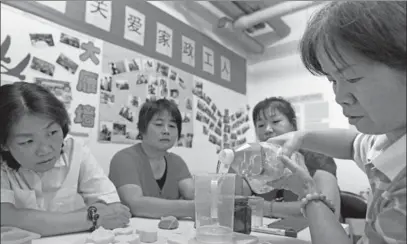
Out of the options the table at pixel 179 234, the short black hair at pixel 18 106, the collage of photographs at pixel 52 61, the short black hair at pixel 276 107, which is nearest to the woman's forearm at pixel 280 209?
the table at pixel 179 234

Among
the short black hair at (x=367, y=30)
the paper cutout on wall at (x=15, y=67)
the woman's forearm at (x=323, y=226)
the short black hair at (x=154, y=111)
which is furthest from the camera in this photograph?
the short black hair at (x=154, y=111)

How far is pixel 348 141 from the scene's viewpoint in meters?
0.59

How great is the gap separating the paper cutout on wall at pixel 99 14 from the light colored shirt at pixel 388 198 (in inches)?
23.9

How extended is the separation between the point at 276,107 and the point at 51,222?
85 cm

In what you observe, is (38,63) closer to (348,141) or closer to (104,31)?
(104,31)

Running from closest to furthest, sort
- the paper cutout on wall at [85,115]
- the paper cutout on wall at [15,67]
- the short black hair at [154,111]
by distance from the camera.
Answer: the paper cutout on wall at [15,67], the paper cutout on wall at [85,115], the short black hair at [154,111]

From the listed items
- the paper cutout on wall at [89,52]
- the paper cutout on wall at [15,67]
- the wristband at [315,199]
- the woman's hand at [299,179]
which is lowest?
the wristband at [315,199]

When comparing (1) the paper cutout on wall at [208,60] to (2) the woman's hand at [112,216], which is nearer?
(2) the woman's hand at [112,216]

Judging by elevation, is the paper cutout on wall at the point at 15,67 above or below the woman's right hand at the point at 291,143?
above

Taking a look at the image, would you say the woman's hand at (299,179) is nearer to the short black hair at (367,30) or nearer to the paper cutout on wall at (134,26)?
the short black hair at (367,30)

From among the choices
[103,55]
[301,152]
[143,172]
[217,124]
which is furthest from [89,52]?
[301,152]

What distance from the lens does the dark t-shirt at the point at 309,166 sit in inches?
29.9

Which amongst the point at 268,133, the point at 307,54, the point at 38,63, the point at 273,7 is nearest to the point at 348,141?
the point at 307,54

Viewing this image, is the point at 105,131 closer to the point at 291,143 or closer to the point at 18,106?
the point at 18,106
